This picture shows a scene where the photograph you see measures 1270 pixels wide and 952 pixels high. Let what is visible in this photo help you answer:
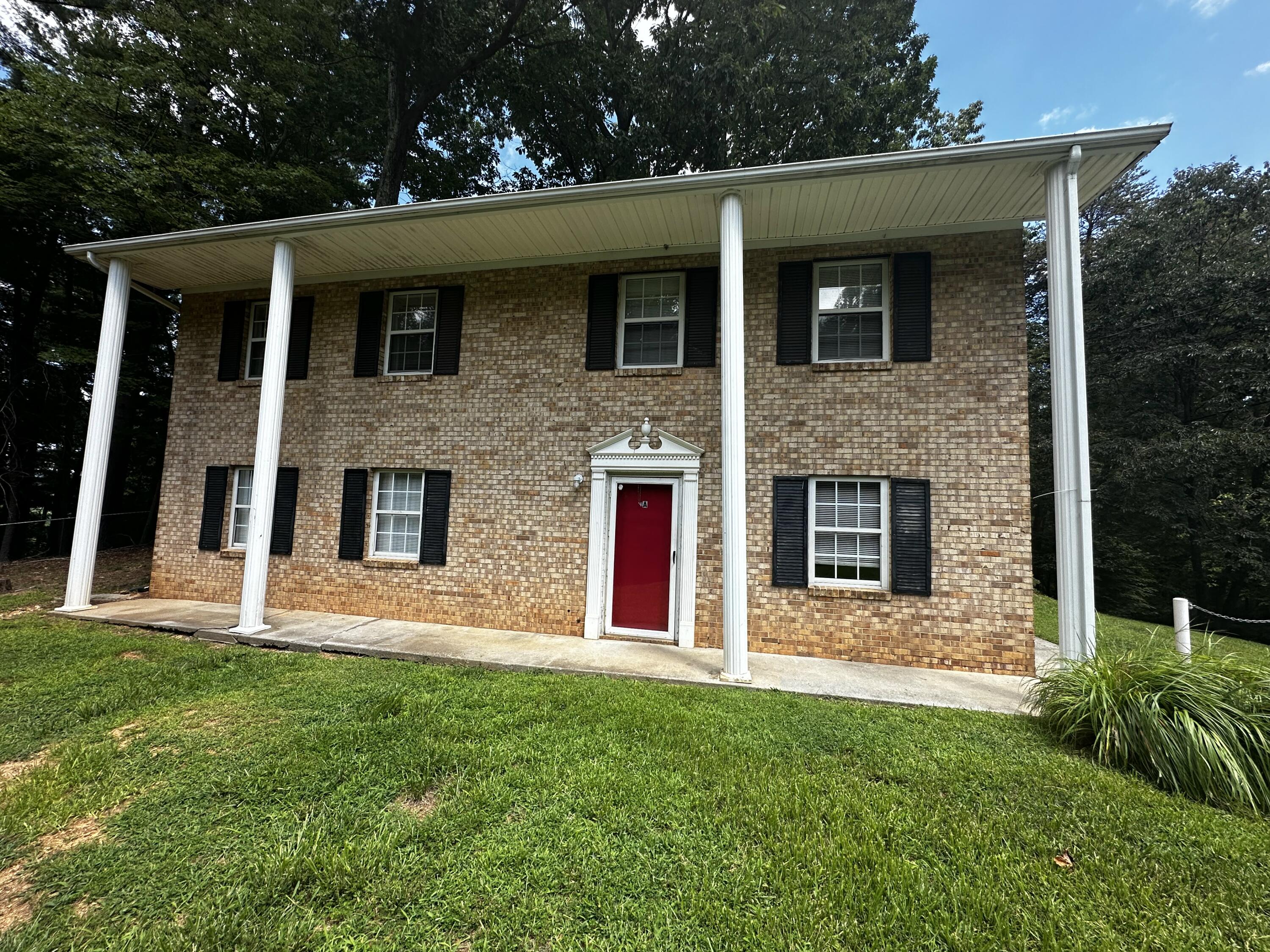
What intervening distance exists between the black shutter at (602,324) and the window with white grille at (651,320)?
124mm

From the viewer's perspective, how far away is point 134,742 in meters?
3.33

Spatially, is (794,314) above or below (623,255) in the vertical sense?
below

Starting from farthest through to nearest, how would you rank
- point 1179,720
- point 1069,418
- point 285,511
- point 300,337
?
point 300,337, point 285,511, point 1069,418, point 1179,720

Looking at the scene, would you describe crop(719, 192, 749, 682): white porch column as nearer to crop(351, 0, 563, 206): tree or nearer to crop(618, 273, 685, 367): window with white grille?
crop(618, 273, 685, 367): window with white grille

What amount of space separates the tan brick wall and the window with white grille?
0.91 feet

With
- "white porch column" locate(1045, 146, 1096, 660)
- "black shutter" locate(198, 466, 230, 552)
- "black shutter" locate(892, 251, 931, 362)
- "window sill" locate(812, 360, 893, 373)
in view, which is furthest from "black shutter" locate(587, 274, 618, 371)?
"black shutter" locate(198, 466, 230, 552)

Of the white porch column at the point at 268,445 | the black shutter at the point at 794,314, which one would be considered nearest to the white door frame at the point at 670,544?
the black shutter at the point at 794,314

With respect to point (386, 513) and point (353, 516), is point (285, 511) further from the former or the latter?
point (386, 513)

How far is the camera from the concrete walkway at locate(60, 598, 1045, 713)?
4.83 meters

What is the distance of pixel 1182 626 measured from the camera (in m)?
4.47

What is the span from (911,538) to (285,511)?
8.95m

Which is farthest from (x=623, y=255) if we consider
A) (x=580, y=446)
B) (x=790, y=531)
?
(x=790, y=531)

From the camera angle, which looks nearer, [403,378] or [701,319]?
[701,319]

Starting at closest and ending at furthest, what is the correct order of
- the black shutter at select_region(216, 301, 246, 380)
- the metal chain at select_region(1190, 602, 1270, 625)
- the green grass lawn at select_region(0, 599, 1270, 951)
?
the green grass lawn at select_region(0, 599, 1270, 951), the metal chain at select_region(1190, 602, 1270, 625), the black shutter at select_region(216, 301, 246, 380)
